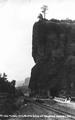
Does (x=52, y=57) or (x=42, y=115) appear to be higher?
(x=52, y=57)

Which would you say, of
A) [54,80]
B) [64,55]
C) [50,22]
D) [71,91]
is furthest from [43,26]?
[71,91]

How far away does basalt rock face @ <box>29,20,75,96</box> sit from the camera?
112 meters

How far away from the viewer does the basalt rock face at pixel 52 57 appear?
368 ft

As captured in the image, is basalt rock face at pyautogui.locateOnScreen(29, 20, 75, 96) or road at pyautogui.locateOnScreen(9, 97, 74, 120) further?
basalt rock face at pyautogui.locateOnScreen(29, 20, 75, 96)

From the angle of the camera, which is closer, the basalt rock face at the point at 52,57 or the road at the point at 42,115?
the road at the point at 42,115

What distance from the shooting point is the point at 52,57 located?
Answer: 4619 inches

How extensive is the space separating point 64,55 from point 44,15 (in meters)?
32.0

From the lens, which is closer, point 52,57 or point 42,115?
point 42,115

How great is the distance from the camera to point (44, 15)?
145000mm

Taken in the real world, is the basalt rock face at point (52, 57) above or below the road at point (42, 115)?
above

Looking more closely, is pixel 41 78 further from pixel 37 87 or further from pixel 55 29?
pixel 55 29

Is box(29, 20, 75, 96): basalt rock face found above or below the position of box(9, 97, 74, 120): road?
above

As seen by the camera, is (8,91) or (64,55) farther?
(64,55)

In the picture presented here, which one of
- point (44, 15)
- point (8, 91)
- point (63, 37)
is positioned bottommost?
point (8, 91)
